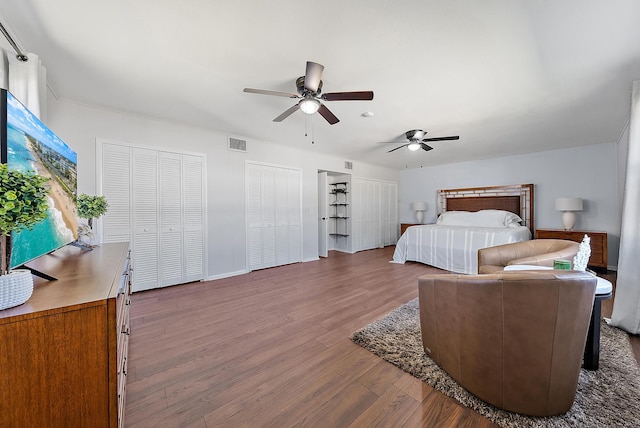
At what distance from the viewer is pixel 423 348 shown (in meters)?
1.92

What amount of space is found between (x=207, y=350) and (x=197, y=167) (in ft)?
9.16

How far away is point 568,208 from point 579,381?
4412 millimetres

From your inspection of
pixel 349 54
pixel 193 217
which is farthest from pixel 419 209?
pixel 193 217

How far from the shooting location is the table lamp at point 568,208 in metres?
4.57

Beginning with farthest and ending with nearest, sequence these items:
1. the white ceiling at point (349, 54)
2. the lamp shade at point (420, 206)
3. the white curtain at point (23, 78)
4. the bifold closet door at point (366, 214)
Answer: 1. the lamp shade at point (420, 206)
2. the bifold closet door at point (366, 214)
3. the white curtain at point (23, 78)
4. the white ceiling at point (349, 54)

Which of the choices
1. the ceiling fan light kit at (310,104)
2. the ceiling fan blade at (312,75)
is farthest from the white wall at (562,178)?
the ceiling fan blade at (312,75)

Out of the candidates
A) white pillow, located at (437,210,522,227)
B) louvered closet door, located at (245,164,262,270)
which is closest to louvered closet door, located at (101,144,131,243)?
louvered closet door, located at (245,164,262,270)

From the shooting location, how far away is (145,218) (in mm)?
3395

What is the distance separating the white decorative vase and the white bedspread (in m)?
4.95

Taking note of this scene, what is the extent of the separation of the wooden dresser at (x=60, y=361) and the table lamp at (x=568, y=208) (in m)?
6.65

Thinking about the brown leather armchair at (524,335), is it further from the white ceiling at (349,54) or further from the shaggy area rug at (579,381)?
the white ceiling at (349,54)

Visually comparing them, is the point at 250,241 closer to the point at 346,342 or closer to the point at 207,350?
the point at 207,350

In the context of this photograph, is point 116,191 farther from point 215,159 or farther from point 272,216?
point 272,216

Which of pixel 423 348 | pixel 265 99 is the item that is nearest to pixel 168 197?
pixel 265 99
